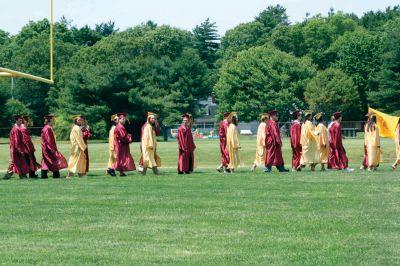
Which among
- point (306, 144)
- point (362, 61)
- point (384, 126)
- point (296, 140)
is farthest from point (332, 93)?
point (306, 144)

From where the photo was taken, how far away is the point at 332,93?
101625mm

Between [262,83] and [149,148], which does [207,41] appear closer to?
[262,83]

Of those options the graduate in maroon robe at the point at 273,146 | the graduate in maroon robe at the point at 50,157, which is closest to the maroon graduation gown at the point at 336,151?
the graduate in maroon robe at the point at 273,146

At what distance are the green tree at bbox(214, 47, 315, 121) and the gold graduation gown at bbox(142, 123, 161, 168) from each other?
71.4 m

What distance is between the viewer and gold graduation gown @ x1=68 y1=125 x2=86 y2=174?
30.9 meters

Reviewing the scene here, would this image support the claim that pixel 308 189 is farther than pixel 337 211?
Yes

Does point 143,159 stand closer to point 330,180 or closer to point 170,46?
point 330,180

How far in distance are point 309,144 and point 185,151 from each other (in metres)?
3.98

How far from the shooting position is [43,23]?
455 feet

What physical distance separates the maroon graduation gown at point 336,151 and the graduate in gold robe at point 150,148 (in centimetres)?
543

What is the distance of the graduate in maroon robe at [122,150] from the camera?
31.2 m

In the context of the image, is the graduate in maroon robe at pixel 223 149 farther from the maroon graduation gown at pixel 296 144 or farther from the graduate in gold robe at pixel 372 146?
the graduate in gold robe at pixel 372 146

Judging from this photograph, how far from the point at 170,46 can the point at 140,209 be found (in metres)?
119

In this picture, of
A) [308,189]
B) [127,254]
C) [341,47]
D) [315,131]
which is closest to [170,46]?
[341,47]
